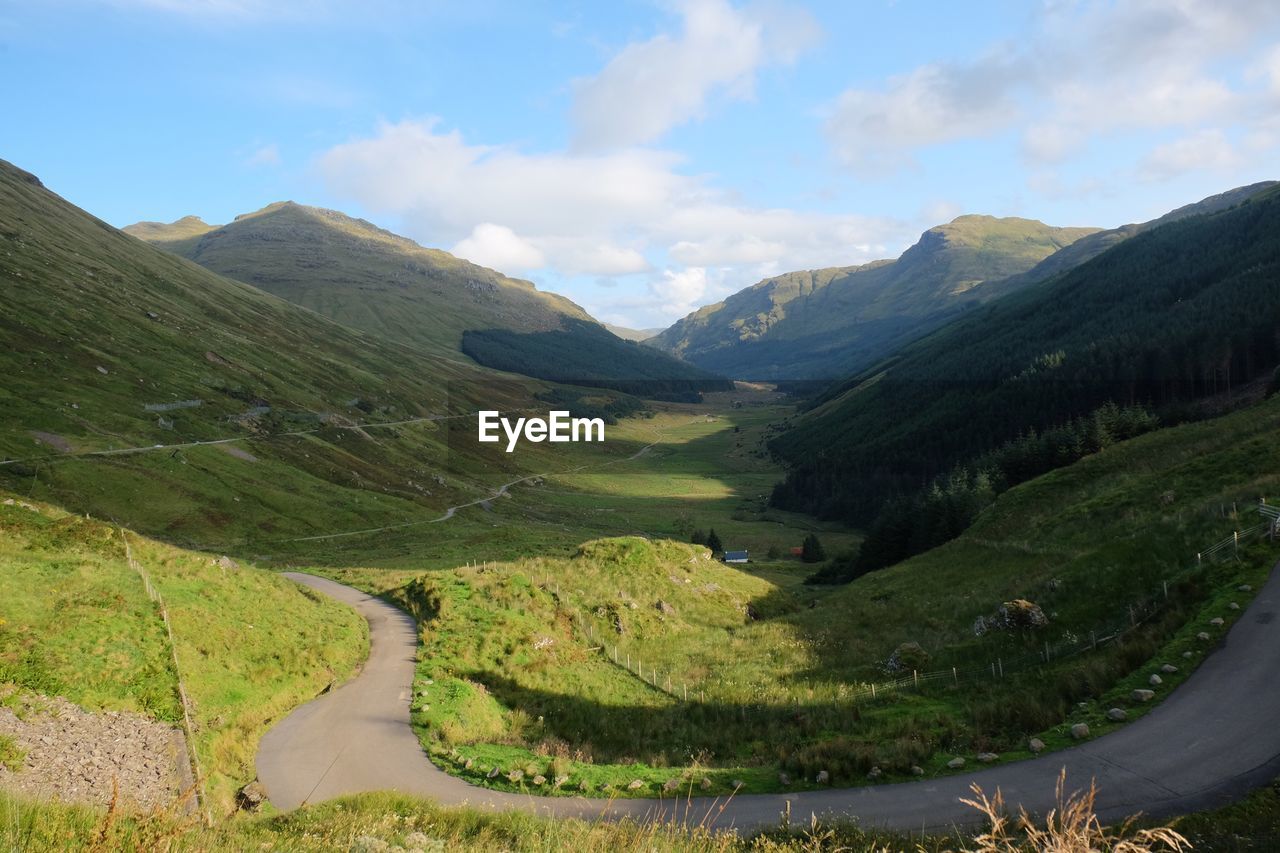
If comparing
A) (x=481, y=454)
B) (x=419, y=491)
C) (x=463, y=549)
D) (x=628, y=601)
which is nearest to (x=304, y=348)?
(x=481, y=454)

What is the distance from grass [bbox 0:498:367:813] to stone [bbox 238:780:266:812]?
0.41 meters

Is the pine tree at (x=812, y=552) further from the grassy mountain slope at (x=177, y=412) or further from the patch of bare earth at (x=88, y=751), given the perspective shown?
the patch of bare earth at (x=88, y=751)

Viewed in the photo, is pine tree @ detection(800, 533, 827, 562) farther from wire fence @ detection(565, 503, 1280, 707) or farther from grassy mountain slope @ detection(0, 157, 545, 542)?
wire fence @ detection(565, 503, 1280, 707)

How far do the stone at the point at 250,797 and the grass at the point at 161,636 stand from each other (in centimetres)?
41

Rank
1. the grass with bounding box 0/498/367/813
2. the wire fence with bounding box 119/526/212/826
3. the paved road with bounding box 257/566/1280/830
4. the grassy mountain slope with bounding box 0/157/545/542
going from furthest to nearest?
1. the grassy mountain slope with bounding box 0/157/545/542
2. the grass with bounding box 0/498/367/813
3. the wire fence with bounding box 119/526/212/826
4. the paved road with bounding box 257/566/1280/830

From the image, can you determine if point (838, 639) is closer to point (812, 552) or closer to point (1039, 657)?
point (1039, 657)

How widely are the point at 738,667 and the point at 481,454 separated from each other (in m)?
146

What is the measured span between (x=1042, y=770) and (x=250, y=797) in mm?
21613

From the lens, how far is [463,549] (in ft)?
248

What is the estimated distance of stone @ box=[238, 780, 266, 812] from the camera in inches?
696

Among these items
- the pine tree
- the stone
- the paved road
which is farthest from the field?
the pine tree

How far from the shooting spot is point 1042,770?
656 inches

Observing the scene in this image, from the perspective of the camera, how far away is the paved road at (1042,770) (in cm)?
1489

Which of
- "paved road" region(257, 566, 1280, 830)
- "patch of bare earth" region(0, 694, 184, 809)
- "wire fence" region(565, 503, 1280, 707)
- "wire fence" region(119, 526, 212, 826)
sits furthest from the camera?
"wire fence" region(565, 503, 1280, 707)
